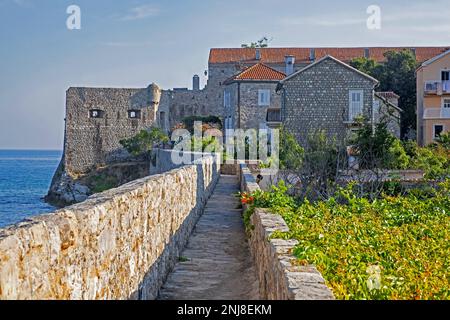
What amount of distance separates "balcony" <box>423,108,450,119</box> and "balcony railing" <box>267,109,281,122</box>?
986 cm

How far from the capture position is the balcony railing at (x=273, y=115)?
42406mm

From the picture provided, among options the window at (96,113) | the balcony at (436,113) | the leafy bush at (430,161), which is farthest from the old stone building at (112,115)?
the leafy bush at (430,161)

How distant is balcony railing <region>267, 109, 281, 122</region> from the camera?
139 ft

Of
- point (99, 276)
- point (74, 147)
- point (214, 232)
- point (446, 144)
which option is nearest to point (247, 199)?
point (214, 232)

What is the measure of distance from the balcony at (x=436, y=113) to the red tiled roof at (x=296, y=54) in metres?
23.1

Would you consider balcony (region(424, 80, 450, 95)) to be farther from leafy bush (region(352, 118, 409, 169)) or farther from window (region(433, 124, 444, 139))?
leafy bush (region(352, 118, 409, 169))

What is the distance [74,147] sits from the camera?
167 feet

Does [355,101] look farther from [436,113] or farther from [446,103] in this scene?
[446,103]

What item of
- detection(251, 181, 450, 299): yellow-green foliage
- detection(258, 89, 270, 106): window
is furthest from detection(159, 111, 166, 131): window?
detection(251, 181, 450, 299): yellow-green foliage

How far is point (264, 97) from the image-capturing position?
42.4 m

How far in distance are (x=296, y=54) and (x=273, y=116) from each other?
23.5 metres

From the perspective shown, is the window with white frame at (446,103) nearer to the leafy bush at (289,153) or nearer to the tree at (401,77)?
the tree at (401,77)
